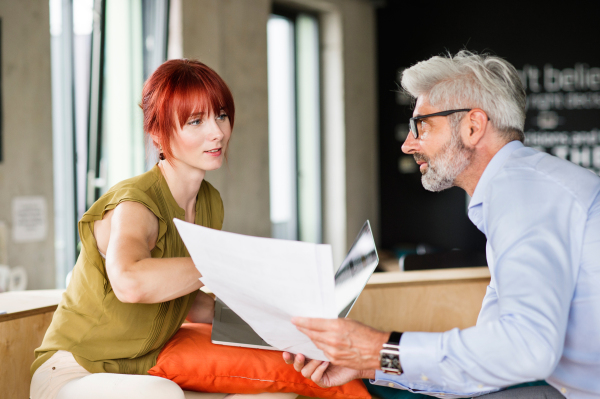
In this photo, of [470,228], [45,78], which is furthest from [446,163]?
[470,228]

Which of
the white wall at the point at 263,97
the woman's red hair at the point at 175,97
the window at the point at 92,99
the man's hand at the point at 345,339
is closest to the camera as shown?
the man's hand at the point at 345,339

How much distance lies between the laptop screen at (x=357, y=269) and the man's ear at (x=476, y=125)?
33 cm

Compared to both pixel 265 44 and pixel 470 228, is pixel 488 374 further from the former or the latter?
pixel 470 228

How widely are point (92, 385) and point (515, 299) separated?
89 centimetres

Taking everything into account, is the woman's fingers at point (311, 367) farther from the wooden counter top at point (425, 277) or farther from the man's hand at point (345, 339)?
the wooden counter top at point (425, 277)

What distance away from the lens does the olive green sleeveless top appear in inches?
49.3

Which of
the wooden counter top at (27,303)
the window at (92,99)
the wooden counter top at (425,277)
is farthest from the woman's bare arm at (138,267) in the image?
the window at (92,99)

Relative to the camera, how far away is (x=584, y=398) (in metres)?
1.06

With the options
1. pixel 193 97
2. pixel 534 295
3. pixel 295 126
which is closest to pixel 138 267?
pixel 193 97

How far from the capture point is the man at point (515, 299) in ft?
2.73

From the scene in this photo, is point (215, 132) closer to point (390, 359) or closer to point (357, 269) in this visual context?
point (357, 269)

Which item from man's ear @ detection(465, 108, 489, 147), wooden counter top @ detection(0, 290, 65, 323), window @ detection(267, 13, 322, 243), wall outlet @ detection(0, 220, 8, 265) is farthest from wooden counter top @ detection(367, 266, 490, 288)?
window @ detection(267, 13, 322, 243)

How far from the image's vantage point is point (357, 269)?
46.4 inches

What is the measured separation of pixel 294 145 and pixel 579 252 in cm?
536
